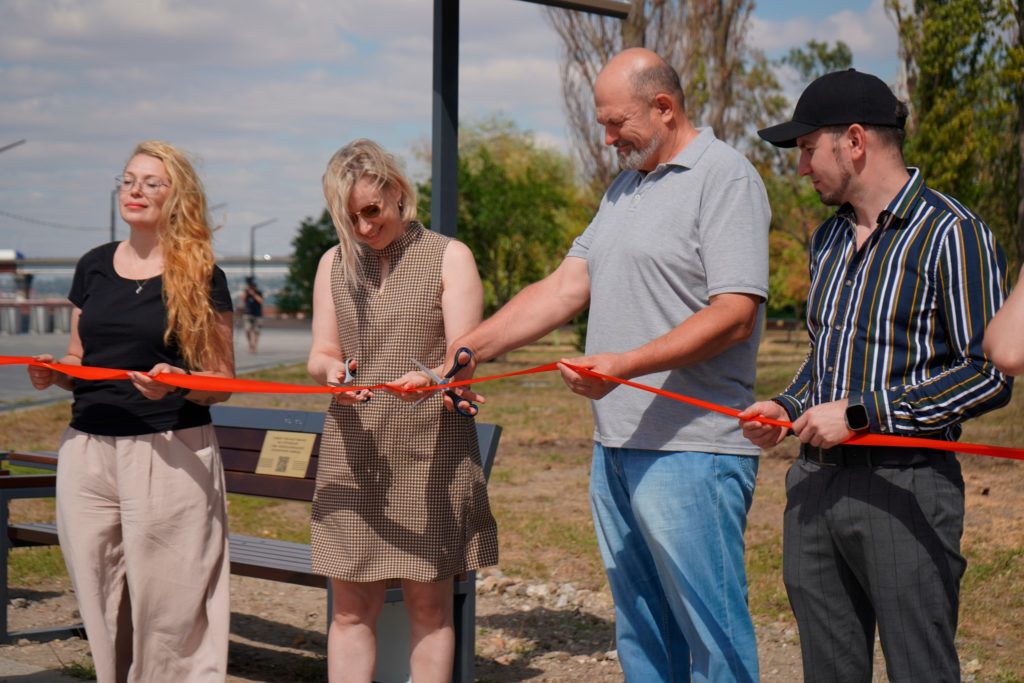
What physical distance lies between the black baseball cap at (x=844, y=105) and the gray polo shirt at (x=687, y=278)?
0.28 m

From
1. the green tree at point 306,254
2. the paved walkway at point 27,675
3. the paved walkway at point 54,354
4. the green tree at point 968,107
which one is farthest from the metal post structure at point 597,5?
the green tree at point 306,254

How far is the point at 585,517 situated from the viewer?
840 cm

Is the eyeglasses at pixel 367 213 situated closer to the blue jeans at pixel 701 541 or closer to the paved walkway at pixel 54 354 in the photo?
the blue jeans at pixel 701 541

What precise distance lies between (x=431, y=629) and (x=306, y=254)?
5655cm

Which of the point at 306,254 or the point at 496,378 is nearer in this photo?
the point at 496,378

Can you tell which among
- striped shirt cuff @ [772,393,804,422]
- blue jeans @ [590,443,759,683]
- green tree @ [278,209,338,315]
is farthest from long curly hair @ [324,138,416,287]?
green tree @ [278,209,338,315]

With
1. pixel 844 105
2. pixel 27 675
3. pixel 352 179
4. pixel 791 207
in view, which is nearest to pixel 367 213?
pixel 352 179

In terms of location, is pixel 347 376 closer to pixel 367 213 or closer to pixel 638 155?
pixel 367 213

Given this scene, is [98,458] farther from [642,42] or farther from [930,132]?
[642,42]

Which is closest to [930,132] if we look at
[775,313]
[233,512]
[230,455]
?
[233,512]

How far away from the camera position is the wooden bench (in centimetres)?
441

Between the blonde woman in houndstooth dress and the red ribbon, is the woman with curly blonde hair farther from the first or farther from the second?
the blonde woman in houndstooth dress

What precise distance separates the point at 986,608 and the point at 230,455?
11.8ft

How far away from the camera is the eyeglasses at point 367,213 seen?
11.6 ft
